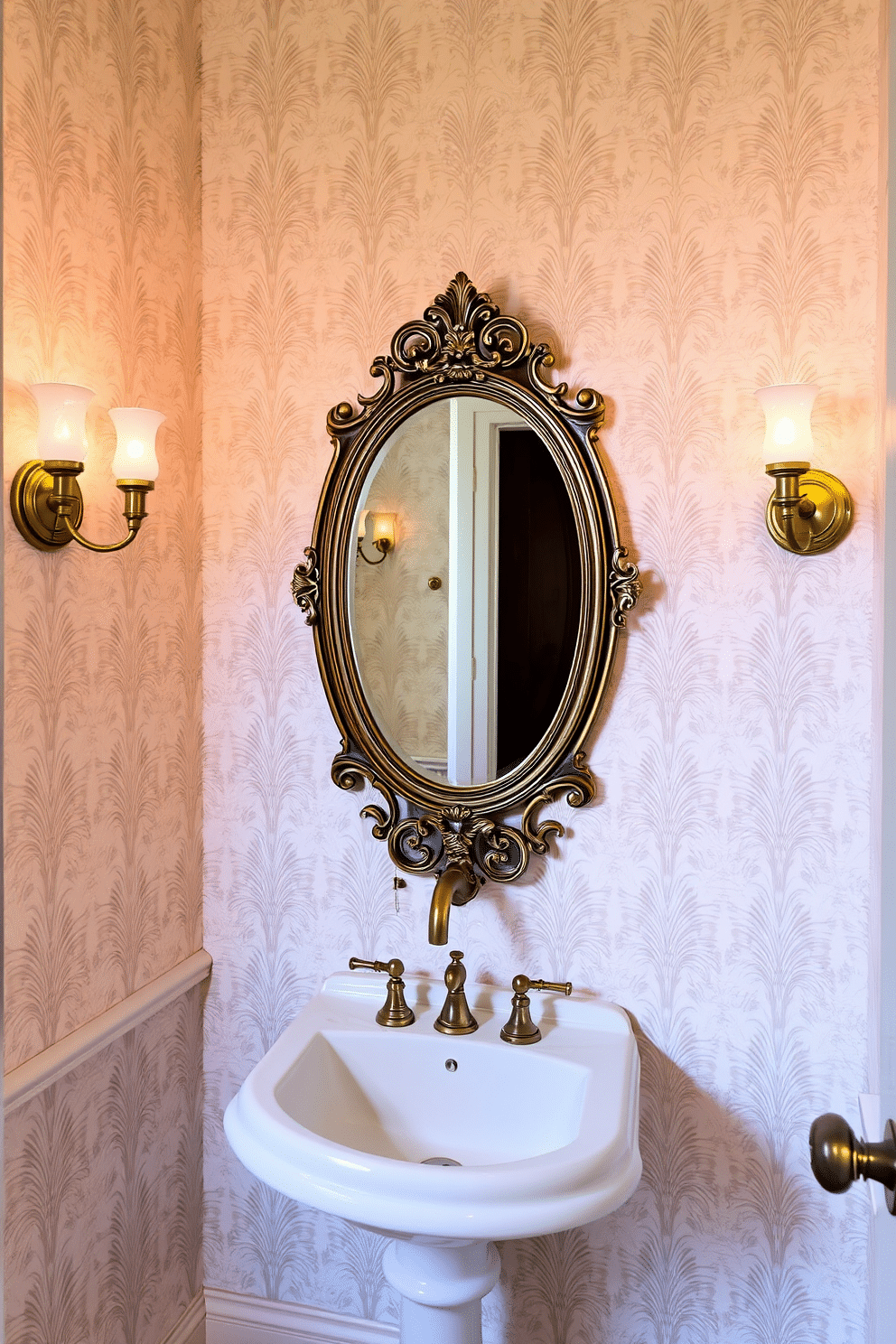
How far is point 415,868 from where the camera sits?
1.71m

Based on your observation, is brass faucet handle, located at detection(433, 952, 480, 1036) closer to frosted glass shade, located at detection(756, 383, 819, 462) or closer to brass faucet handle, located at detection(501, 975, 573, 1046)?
brass faucet handle, located at detection(501, 975, 573, 1046)

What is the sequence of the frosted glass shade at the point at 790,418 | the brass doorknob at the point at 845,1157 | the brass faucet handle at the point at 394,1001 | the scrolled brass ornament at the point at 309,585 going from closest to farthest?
1. the brass doorknob at the point at 845,1157
2. the frosted glass shade at the point at 790,418
3. the brass faucet handle at the point at 394,1001
4. the scrolled brass ornament at the point at 309,585

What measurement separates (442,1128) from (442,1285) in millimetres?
240

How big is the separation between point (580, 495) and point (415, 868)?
689 millimetres

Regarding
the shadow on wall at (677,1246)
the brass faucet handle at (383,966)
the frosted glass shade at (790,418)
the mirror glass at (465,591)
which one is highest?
the frosted glass shade at (790,418)

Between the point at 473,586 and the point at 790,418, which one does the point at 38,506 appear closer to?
the point at 473,586

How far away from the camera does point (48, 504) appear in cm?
137

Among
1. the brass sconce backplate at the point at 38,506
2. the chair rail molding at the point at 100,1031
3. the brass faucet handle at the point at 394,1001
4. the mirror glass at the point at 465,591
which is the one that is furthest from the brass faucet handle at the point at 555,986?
the brass sconce backplate at the point at 38,506

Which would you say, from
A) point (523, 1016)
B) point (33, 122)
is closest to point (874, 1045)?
point (523, 1016)

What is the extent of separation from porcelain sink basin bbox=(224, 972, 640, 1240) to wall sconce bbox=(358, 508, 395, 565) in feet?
2.45

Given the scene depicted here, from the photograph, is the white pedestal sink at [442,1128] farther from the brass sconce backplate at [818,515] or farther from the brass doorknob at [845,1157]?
the brass sconce backplate at [818,515]

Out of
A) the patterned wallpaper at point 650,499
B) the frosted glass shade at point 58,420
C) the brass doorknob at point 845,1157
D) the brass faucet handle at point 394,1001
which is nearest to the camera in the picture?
the brass doorknob at point 845,1157

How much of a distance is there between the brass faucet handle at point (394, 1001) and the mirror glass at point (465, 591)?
0.32 meters

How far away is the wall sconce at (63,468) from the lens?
132 centimetres
